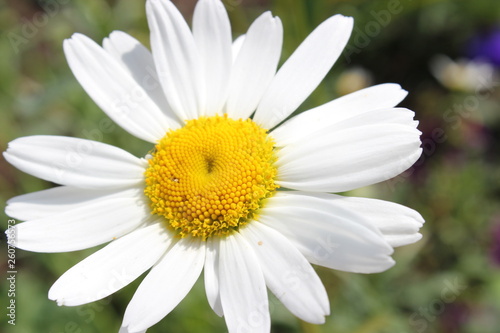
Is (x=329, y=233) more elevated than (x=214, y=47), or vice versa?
(x=214, y=47)

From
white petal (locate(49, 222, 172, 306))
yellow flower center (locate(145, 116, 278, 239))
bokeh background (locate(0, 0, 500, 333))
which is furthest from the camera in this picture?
bokeh background (locate(0, 0, 500, 333))

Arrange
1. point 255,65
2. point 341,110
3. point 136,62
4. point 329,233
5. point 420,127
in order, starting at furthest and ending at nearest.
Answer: point 420,127 → point 136,62 → point 255,65 → point 341,110 → point 329,233

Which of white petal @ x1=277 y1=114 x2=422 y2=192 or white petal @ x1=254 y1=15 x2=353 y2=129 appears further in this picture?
white petal @ x1=254 y1=15 x2=353 y2=129

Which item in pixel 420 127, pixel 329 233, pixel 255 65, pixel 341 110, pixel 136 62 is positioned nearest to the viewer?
pixel 329 233

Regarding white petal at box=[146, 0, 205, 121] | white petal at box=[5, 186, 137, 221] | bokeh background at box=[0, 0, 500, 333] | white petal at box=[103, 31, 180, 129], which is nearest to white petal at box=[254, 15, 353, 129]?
white petal at box=[146, 0, 205, 121]


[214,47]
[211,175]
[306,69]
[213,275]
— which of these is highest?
[214,47]

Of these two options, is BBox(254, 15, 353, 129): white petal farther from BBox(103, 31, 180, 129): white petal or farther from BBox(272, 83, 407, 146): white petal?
BBox(103, 31, 180, 129): white petal

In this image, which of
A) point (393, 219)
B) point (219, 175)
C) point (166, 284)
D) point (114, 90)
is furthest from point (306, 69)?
point (166, 284)

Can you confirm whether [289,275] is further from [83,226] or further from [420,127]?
[420,127]
